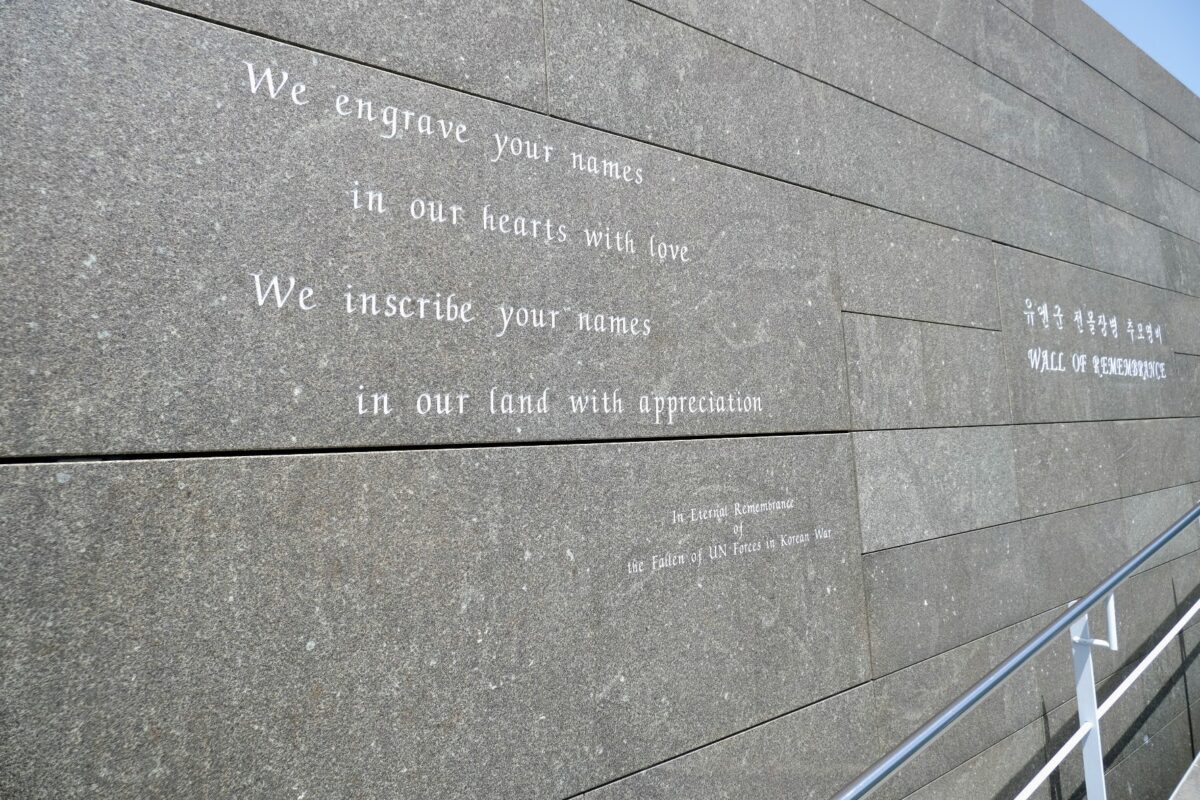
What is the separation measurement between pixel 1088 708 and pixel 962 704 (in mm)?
1361

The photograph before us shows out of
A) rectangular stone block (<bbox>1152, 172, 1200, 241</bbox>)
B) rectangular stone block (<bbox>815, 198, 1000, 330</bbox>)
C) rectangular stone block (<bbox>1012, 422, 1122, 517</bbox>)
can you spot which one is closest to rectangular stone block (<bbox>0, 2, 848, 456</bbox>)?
rectangular stone block (<bbox>815, 198, 1000, 330</bbox>)

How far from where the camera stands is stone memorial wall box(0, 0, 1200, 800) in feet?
4.45

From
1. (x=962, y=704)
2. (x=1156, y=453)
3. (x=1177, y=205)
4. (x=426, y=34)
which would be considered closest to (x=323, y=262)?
(x=426, y=34)

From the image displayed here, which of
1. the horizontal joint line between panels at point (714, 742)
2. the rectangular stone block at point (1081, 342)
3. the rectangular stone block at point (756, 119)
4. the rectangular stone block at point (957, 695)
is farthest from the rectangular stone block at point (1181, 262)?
the horizontal joint line between panels at point (714, 742)

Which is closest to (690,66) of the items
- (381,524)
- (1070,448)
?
(381,524)

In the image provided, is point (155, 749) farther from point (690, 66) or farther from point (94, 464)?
point (690, 66)

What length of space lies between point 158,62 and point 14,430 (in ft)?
2.59

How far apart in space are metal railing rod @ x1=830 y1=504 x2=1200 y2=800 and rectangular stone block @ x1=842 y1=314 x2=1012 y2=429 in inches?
35.6

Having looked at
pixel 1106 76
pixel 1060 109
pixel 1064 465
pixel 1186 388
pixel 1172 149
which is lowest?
pixel 1064 465

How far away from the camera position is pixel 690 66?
249 centimetres

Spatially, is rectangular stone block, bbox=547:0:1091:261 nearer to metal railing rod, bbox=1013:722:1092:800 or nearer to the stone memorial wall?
the stone memorial wall

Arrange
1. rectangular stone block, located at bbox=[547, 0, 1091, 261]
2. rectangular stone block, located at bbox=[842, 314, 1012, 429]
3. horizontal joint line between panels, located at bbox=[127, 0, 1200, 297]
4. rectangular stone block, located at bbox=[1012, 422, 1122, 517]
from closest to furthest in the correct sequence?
horizontal joint line between panels, located at bbox=[127, 0, 1200, 297], rectangular stone block, located at bbox=[547, 0, 1091, 261], rectangular stone block, located at bbox=[842, 314, 1012, 429], rectangular stone block, located at bbox=[1012, 422, 1122, 517]

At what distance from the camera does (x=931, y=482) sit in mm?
3146

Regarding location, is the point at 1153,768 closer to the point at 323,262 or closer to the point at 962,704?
the point at 962,704
